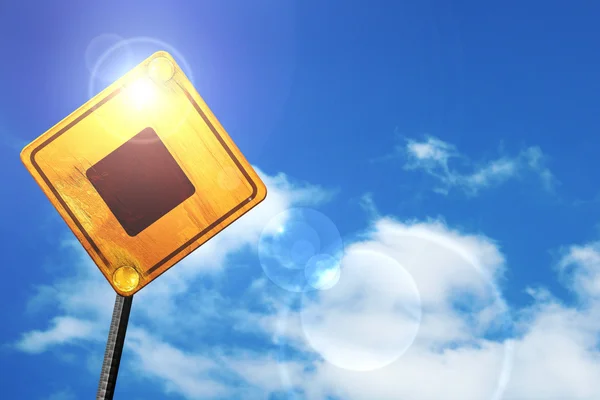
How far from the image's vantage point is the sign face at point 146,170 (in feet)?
6.63

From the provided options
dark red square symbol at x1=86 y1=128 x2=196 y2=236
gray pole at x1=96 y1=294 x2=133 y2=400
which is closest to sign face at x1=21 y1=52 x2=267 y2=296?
dark red square symbol at x1=86 y1=128 x2=196 y2=236

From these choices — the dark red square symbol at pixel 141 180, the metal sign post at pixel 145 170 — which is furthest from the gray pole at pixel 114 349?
the dark red square symbol at pixel 141 180

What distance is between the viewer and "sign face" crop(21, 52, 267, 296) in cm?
202

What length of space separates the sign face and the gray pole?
188mm

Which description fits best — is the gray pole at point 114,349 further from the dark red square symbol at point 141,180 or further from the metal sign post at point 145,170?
the dark red square symbol at point 141,180

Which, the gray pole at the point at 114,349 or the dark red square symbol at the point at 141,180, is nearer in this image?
the gray pole at the point at 114,349

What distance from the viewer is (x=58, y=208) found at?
6.66 ft

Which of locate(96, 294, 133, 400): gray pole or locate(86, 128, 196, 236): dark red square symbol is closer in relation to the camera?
locate(96, 294, 133, 400): gray pole

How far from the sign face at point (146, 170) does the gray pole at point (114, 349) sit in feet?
0.62

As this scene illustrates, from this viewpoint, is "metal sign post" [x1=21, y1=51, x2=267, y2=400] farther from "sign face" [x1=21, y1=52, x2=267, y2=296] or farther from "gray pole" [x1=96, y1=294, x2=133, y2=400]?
"gray pole" [x1=96, y1=294, x2=133, y2=400]

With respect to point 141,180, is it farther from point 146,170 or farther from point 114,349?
point 114,349

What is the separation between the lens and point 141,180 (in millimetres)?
2068

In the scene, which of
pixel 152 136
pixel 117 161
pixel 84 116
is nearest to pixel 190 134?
pixel 152 136

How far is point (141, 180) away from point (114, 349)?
0.66 meters
